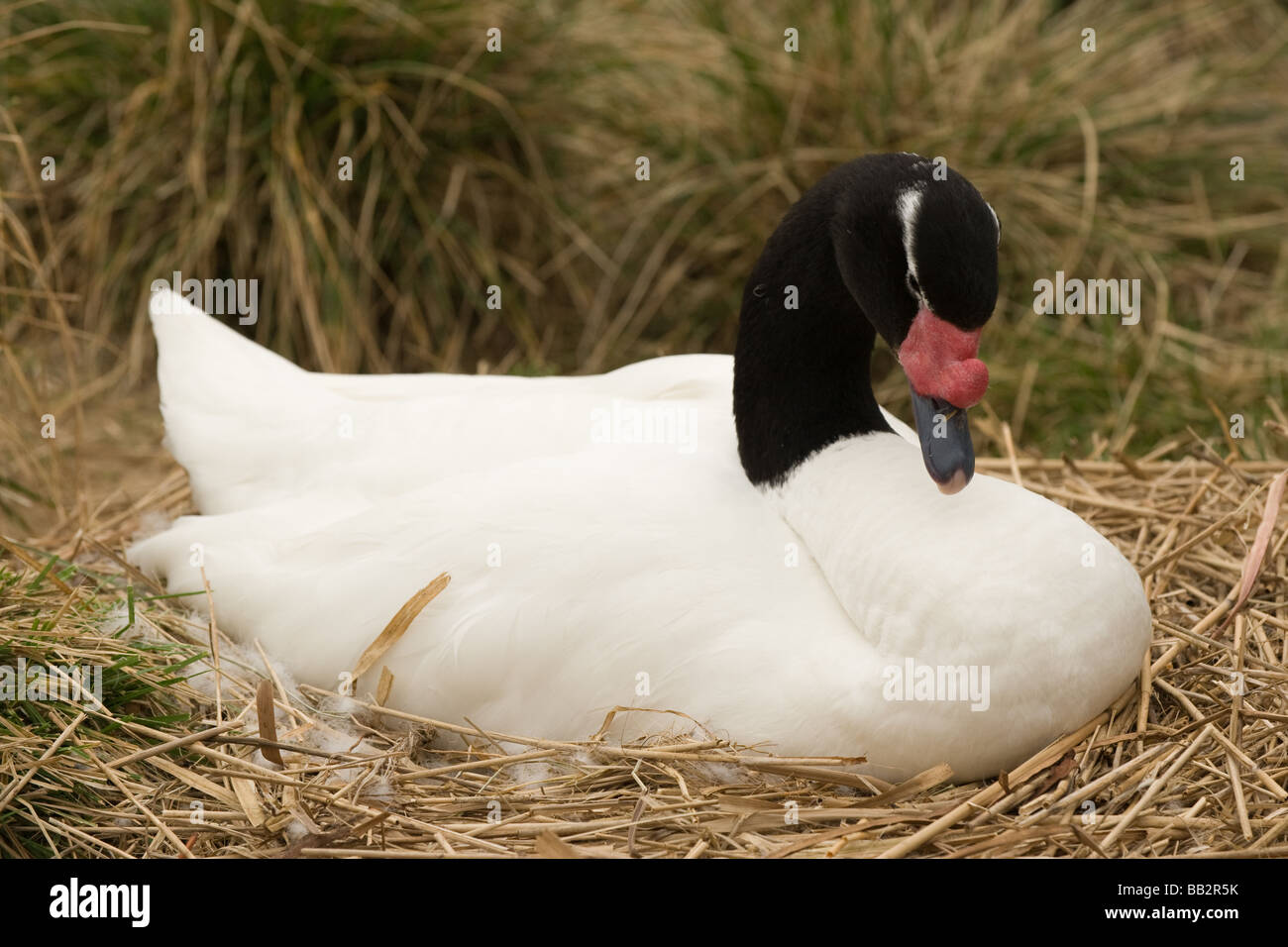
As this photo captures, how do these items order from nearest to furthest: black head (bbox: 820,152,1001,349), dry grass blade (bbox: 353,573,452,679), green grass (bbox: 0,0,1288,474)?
1. black head (bbox: 820,152,1001,349)
2. dry grass blade (bbox: 353,573,452,679)
3. green grass (bbox: 0,0,1288,474)

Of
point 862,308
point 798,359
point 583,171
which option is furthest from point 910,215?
point 583,171

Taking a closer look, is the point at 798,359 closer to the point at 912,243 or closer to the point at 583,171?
the point at 912,243

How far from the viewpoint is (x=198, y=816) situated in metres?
2.35

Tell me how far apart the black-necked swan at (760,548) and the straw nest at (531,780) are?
2.9 inches

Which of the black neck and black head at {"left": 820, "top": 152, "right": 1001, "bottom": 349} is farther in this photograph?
the black neck

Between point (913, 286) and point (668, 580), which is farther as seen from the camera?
point (668, 580)

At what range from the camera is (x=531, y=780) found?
97.6 inches

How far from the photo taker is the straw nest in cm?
227

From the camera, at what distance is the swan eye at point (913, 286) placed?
7.57ft

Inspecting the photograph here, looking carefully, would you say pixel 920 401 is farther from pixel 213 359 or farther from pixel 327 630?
pixel 213 359

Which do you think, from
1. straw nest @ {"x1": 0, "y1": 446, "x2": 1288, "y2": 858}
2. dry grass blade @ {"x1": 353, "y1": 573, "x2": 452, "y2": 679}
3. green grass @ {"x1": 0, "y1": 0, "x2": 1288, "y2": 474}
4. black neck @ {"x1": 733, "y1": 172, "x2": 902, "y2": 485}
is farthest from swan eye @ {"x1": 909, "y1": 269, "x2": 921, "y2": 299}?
green grass @ {"x1": 0, "y1": 0, "x2": 1288, "y2": 474}

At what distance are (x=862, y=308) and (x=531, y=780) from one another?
98 centimetres

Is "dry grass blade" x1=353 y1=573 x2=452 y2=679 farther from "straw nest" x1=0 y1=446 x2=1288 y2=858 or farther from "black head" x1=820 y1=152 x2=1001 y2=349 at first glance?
"black head" x1=820 y1=152 x2=1001 y2=349

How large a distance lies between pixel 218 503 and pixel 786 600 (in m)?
1.33
